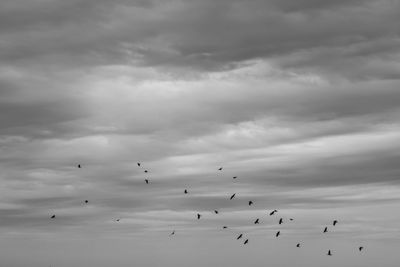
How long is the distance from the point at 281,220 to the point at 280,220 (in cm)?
158

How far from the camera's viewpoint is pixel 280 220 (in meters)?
110

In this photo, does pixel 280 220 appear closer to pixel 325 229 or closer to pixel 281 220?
pixel 281 220

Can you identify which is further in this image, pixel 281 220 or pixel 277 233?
pixel 277 233

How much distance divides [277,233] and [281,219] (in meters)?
6.67

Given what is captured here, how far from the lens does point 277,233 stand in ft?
380

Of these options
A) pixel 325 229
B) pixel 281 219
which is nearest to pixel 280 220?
pixel 281 219

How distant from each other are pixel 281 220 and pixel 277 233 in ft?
26.8

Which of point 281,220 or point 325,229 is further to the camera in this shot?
point 325,229

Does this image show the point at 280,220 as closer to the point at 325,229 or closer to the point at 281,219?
the point at 281,219

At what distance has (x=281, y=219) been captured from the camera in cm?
10988

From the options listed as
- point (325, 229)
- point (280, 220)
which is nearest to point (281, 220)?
point (280, 220)

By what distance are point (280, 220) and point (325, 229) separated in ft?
33.3
